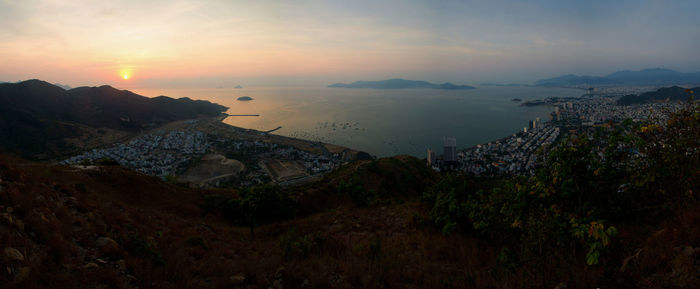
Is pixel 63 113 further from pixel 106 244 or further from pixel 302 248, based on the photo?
pixel 302 248

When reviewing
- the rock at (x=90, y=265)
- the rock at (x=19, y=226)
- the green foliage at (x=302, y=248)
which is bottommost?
the green foliage at (x=302, y=248)

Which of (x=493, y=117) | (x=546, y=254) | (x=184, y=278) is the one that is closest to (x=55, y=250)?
(x=184, y=278)

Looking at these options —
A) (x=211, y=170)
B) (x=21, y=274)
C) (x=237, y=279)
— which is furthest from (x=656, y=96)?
(x=21, y=274)

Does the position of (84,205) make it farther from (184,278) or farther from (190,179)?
(190,179)

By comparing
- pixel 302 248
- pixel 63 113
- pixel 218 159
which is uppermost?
pixel 63 113

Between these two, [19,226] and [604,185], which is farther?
[604,185]

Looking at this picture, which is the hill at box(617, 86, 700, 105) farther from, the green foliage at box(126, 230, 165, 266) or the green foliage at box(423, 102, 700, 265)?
the green foliage at box(126, 230, 165, 266)

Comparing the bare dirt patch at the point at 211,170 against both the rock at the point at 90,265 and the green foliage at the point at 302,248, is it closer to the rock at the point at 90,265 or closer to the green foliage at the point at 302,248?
the green foliage at the point at 302,248

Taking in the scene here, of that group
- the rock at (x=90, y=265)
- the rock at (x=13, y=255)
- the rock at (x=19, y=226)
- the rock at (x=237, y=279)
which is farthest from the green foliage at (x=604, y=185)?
the rock at (x=19, y=226)
